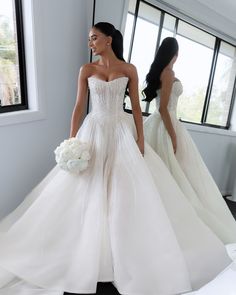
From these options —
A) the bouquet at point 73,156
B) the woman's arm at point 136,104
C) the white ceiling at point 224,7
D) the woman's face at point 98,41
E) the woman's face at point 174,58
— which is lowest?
the bouquet at point 73,156

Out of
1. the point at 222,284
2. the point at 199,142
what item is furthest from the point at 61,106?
the point at 222,284

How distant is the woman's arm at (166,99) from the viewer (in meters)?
1.63

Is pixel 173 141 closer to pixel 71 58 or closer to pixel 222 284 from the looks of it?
pixel 71 58

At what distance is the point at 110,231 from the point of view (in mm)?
1403

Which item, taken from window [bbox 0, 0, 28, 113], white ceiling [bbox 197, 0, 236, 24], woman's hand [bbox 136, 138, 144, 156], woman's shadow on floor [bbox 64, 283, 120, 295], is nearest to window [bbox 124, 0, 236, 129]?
white ceiling [bbox 197, 0, 236, 24]

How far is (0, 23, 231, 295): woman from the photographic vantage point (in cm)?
133

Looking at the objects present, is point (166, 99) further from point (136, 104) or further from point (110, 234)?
point (110, 234)

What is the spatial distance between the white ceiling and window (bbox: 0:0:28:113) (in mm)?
1165

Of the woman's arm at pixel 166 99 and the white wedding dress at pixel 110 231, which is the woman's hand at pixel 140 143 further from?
the woman's arm at pixel 166 99

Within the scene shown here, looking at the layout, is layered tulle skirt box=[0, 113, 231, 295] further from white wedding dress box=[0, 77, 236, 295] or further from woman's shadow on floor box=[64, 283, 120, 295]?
woman's shadow on floor box=[64, 283, 120, 295]

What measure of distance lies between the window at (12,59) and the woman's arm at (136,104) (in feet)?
2.55

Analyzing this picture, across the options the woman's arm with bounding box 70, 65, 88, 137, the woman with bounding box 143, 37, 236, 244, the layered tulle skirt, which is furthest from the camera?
the woman with bounding box 143, 37, 236, 244

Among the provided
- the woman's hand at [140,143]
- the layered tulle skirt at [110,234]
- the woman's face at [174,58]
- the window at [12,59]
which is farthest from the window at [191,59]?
the window at [12,59]

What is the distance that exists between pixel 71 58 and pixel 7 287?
1.46 metres
